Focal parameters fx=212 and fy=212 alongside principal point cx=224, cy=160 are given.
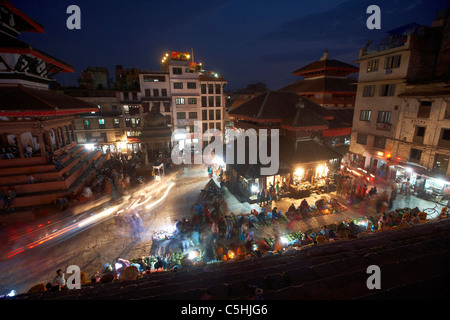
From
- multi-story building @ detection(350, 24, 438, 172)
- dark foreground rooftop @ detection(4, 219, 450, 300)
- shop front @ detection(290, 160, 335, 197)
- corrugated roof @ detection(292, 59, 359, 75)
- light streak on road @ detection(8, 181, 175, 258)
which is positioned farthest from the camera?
corrugated roof @ detection(292, 59, 359, 75)

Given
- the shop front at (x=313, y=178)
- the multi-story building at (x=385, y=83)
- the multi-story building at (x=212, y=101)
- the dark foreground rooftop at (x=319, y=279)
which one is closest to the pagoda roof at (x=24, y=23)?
the dark foreground rooftop at (x=319, y=279)

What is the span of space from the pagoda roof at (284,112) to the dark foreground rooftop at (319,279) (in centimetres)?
1475

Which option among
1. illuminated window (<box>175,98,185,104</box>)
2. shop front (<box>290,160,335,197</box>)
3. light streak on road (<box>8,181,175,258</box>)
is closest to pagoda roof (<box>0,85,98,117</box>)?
light streak on road (<box>8,181,175,258</box>)

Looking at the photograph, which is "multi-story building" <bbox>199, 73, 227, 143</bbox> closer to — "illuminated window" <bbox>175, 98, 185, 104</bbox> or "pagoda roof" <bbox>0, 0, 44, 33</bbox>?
"illuminated window" <bbox>175, 98, 185, 104</bbox>

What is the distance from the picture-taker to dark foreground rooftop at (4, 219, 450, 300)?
10.9ft

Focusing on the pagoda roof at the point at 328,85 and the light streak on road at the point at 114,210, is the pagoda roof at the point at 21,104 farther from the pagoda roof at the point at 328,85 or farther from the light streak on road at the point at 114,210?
the pagoda roof at the point at 328,85

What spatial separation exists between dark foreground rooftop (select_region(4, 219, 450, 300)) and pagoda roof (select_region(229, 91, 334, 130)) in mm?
14746

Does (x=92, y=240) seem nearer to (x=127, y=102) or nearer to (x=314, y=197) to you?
(x=314, y=197)

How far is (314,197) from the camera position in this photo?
1859 cm

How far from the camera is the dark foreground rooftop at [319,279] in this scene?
10.9 ft

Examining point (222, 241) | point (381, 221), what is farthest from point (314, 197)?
point (222, 241)

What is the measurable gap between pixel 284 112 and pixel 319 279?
18019 millimetres

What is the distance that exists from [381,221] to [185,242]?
39.3ft

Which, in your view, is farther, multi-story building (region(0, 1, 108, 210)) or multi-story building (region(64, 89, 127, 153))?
multi-story building (region(64, 89, 127, 153))
